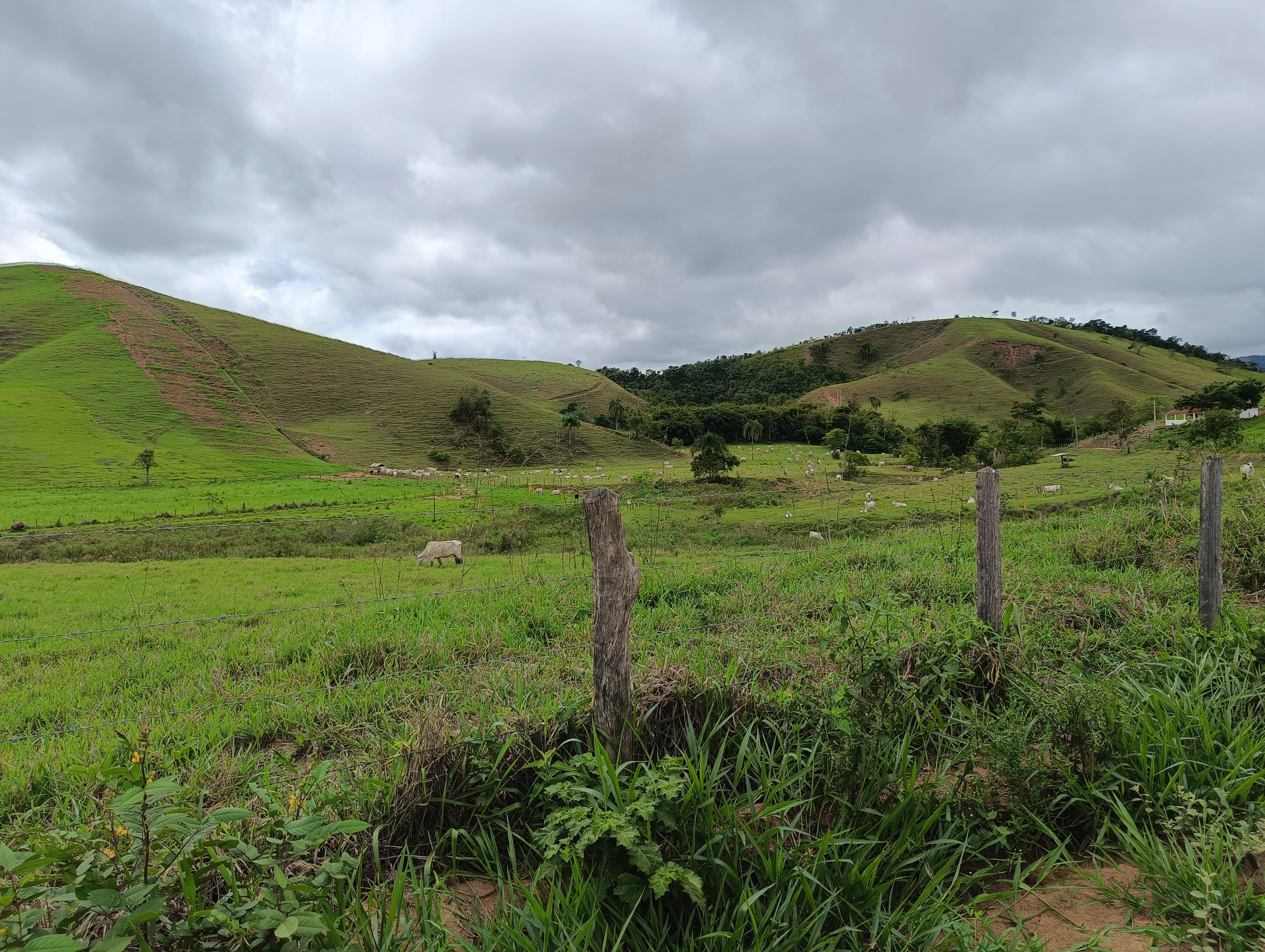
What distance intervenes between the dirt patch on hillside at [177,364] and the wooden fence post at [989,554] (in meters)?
61.1

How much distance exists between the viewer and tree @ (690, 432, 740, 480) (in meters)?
39.6

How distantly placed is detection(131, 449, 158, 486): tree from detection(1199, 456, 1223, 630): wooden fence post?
4839 cm

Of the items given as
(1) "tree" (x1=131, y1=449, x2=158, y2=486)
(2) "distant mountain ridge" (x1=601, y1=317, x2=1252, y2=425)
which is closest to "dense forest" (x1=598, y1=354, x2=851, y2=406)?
(2) "distant mountain ridge" (x1=601, y1=317, x2=1252, y2=425)

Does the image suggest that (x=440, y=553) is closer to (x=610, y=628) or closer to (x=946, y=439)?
(x=610, y=628)

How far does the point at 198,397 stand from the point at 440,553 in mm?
63916

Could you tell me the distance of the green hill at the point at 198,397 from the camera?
152ft

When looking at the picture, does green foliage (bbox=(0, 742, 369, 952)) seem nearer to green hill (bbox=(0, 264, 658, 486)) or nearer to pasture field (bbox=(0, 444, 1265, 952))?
pasture field (bbox=(0, 444, 1265, 952))

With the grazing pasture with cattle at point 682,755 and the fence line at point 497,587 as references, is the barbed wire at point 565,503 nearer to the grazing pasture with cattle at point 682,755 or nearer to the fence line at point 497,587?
the fence line at point 497,587

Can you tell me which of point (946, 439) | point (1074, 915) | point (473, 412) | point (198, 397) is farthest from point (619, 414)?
point (1074, 915)

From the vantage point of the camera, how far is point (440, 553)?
1616 centimetres

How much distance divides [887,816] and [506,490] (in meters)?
32.8

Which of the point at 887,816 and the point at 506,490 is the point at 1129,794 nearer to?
the point at 887,816

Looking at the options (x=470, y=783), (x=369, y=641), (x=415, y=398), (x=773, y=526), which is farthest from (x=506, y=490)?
(x=415, y=398)

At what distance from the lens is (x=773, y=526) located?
21672mm
